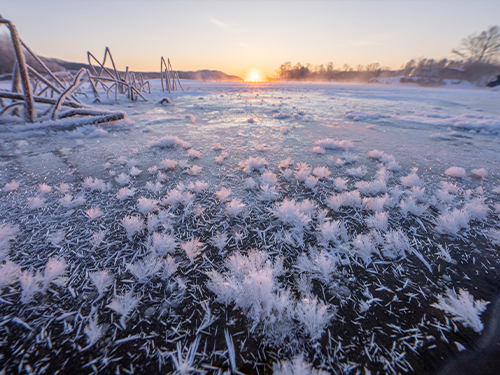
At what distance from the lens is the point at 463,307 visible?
131 centimetres

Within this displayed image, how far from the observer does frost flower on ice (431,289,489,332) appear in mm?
1246

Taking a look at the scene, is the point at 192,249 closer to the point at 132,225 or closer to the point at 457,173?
the point at 132,225

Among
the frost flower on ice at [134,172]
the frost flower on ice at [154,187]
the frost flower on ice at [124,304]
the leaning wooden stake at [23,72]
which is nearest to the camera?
the frost flower on ice at [124,304]

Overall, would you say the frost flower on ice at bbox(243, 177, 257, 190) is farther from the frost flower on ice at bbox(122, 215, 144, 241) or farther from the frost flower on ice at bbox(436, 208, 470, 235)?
the frost flower on ice at bbox(436, 208, 470, 235)

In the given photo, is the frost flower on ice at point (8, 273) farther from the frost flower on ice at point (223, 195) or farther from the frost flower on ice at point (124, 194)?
the frost flower on ice at point (223, 195)

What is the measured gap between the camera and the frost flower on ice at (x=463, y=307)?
1.25 meters

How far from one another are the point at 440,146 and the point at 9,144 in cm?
1058

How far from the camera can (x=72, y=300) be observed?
134 centimetres

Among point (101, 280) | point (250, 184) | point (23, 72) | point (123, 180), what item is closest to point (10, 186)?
point (123, 180)

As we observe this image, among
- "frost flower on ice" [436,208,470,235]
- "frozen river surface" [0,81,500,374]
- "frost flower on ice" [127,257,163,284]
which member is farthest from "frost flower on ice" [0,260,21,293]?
"frost flower on ice" [436,208,470,235]

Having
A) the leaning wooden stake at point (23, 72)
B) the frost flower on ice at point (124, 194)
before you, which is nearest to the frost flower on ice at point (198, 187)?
the frost flower on ice at point (124, 194)

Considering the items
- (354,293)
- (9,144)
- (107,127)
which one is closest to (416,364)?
(354,293)

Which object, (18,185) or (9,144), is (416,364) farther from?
(9,144)

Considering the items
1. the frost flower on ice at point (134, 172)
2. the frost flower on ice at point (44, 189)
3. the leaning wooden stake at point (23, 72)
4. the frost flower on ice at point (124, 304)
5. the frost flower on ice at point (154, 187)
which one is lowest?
the frost flower on ice at point (124, 304)
